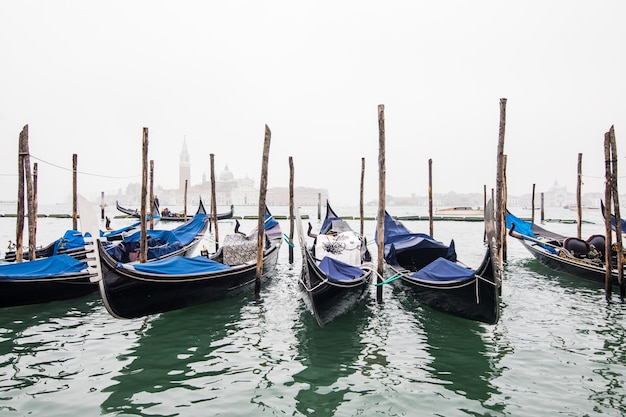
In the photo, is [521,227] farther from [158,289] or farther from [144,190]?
[158,289]

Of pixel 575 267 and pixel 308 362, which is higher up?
pixel 575 267

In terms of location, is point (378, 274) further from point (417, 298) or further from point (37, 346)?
point (37, 346)

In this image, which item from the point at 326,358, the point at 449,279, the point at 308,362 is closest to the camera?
the point at 308,362

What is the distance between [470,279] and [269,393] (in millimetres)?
2764

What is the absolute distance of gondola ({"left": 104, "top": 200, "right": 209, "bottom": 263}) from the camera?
325 inches

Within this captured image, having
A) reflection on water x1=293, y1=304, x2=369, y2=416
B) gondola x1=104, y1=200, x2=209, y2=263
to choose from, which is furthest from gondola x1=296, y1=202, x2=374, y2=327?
gondola x1=104, y1=200, x2=209, y2=263

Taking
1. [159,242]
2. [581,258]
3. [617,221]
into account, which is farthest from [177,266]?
[581,258]

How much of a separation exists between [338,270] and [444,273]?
4.62ft

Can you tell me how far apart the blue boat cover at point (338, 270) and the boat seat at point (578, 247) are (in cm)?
486

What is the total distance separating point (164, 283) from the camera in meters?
5.49

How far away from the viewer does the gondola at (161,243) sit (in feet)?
27.1

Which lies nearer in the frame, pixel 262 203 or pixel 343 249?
pixel 262 203

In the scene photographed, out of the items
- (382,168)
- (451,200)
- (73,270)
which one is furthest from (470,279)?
(451,200)

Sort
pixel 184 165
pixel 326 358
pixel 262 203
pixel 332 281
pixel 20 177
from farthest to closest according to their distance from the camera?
pixel 184 165, pixel 20 177, pixel 262 203, pixel 332 281, pixel 326 358
